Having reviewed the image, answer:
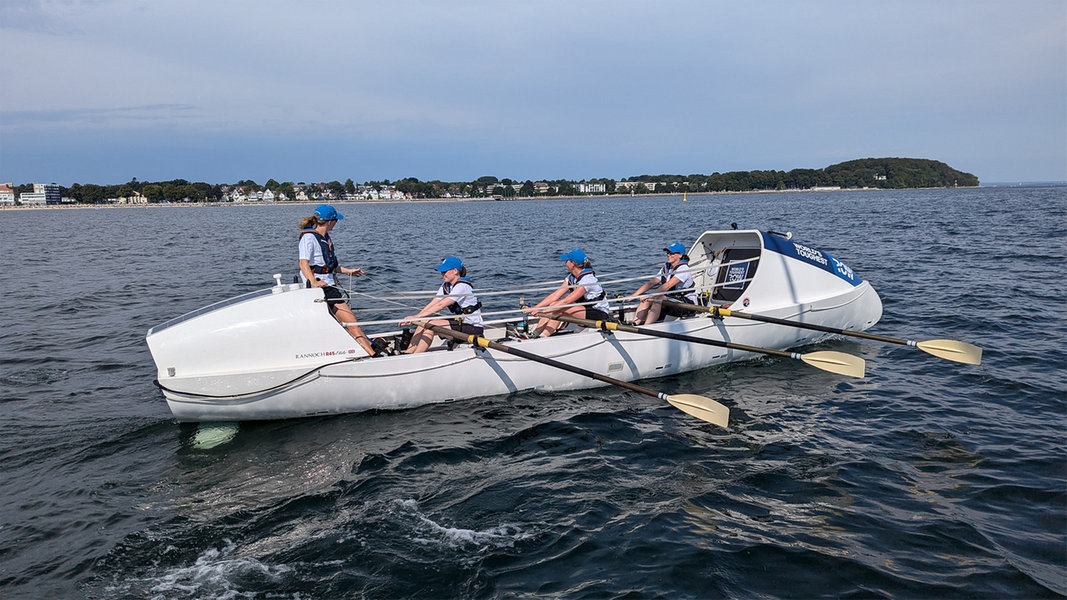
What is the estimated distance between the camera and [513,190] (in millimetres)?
198625

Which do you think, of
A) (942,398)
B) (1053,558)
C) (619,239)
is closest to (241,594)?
(1053,558)

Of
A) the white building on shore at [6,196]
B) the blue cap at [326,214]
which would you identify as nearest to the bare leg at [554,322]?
the blue cap at [326,214]

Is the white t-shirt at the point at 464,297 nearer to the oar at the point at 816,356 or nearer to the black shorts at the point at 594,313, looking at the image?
the oar at the point at 816,356

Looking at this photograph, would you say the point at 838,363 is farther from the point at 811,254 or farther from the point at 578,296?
the point at 578,296

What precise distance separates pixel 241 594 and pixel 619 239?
32.7 metres

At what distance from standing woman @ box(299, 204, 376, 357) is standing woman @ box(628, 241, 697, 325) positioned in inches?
177

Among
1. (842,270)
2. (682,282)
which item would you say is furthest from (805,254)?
(682,282)

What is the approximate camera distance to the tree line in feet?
532

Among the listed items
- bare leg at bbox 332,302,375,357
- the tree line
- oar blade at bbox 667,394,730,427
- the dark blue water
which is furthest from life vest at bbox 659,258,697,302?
the tree line

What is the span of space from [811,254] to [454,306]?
6.34 metres

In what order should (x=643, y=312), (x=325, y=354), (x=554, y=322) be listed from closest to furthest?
(x=325, y=354)
(x=554, y=322)
(x=643, y=312)

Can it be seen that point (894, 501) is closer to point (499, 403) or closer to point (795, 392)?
point (795, 392)

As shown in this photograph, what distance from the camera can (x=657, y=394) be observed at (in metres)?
7.11

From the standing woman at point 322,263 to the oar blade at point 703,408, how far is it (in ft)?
12.7
